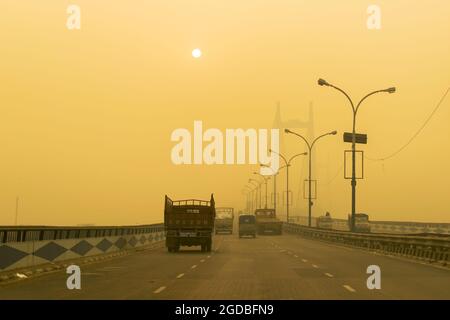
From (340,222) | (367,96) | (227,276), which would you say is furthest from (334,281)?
(340,222)

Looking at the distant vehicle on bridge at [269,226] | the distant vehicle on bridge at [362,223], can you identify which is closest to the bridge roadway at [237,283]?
the distant vehicle on bridge at [362,223]

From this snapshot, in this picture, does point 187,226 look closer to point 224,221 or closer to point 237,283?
point 237,283

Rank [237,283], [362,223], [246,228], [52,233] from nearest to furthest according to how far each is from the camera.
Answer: [237,283], [52,233], [246,228], [362,223]

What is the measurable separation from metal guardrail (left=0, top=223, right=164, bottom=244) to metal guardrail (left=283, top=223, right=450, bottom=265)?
47.5 feet

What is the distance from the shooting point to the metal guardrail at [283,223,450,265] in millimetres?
32666

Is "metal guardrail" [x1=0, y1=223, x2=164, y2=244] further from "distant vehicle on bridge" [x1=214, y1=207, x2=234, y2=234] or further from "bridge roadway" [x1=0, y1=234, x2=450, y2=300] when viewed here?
"distant vehicle on bridge" [x1=214, y1=207, x2=234, y2=234]

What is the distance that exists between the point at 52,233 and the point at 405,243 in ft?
58.2

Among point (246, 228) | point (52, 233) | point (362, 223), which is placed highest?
point (362, 223)

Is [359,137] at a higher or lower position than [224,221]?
higher

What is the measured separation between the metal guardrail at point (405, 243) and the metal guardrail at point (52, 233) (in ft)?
47.5

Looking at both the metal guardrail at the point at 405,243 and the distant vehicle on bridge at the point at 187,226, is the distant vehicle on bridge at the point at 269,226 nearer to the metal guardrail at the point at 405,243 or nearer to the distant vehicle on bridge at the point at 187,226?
the metal guardrail at the point at 405,243

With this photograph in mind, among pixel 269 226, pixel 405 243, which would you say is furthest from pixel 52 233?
pixel 269 226

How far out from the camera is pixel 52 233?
29.7m
